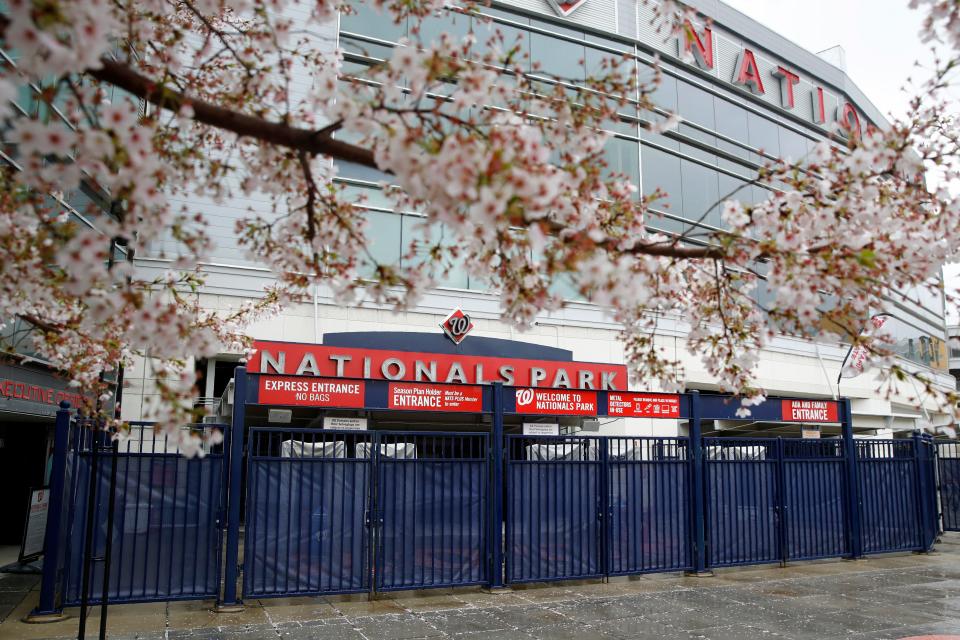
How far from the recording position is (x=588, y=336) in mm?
22172

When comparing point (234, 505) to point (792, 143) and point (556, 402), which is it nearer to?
point (556, 402)

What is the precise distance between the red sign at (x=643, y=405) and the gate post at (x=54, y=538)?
24.1 feet

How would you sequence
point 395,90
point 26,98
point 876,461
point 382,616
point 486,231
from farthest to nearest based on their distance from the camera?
point 876,461 < point 26,98 < point 382,616 < point 486,231 < point 395,90

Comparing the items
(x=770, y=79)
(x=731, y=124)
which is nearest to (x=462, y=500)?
(x=731, y=124)

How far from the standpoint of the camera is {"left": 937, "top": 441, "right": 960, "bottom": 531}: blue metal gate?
55.5 ft

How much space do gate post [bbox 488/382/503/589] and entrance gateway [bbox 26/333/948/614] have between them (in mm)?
27

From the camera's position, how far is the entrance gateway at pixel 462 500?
9117 mm

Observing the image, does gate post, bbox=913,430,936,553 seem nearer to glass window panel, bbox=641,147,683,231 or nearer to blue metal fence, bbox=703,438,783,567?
blue metal fence, bbox=703,438,783,567

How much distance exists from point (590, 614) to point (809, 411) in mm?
6711

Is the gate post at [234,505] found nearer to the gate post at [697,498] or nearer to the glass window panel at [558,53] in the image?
the gate post at [697,498]

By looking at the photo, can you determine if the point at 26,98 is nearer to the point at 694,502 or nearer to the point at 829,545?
the point at 694,502

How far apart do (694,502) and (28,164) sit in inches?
417

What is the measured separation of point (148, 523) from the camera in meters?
9.08

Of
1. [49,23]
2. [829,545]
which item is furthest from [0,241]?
[829,545]
